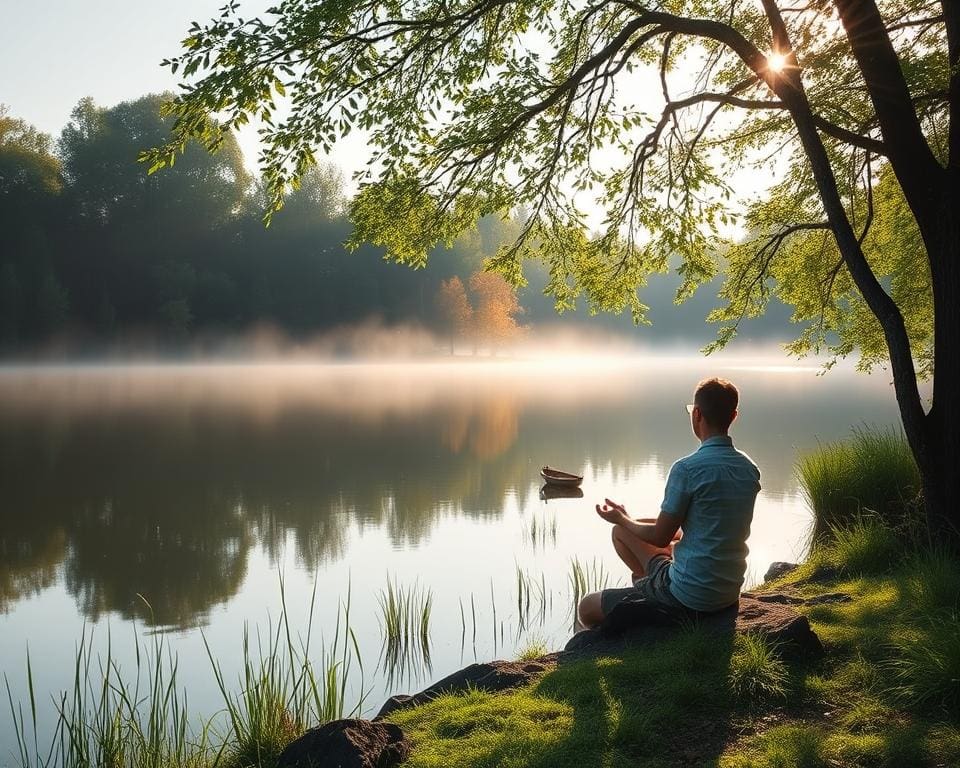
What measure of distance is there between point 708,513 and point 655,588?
82cm

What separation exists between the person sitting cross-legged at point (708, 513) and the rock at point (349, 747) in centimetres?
170

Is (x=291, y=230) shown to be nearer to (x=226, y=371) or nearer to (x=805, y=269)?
(x=226, y=371)

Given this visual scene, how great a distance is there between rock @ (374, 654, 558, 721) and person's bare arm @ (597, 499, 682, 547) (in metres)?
1.08

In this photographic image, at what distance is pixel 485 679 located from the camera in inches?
213

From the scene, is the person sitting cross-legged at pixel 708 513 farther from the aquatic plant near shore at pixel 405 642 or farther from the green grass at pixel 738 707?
the aquatic plant near shore at pixel 405 642

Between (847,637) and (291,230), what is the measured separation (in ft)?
222

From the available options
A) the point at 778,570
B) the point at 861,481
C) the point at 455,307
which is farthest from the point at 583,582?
the point at 455,307

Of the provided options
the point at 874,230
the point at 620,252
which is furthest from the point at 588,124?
the point at 874,230

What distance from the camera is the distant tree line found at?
5522cm

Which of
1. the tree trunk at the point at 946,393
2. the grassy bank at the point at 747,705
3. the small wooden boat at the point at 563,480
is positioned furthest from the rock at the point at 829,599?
the small wooden boat at the point at 563,480

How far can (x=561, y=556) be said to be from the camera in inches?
446

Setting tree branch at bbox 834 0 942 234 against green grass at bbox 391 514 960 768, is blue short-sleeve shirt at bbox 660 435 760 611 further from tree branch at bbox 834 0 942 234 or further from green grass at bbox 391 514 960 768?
tree branch at bbox 834 0 942 234

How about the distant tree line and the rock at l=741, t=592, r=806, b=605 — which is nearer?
the rock at l=741, t=592, r=806, b=605

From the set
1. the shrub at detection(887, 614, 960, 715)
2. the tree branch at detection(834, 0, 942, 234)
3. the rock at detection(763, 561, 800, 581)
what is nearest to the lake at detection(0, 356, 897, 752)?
the rock at detection(763, 561, 800, 581)
